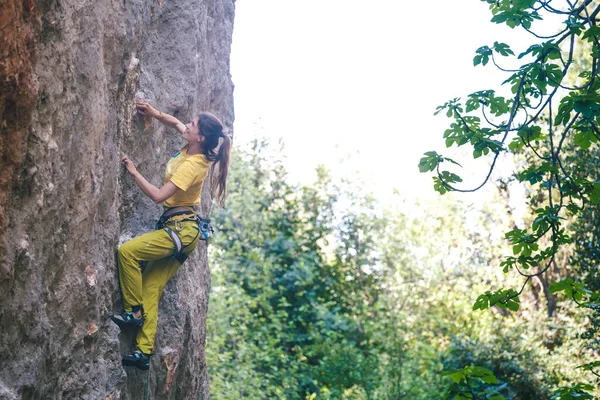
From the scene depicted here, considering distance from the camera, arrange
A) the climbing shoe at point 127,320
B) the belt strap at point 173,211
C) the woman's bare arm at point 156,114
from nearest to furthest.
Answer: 1. the climbing shoe at point 127,320
2. the belt strap at point 173,211
3. the woman's bare arm at point 156,114

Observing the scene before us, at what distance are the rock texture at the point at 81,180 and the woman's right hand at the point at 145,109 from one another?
134 millimetres

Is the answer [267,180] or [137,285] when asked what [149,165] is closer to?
[137,285]

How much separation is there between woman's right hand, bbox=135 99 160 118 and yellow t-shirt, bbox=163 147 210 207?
43cm

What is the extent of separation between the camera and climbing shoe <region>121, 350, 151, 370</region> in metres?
5.80

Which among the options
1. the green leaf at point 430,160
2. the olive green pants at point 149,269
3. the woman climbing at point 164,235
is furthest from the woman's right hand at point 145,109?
the green leaf at point 430,160

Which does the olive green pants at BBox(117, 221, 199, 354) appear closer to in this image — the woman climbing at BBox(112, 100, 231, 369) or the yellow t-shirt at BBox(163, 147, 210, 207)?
the woman climbing at BBox(112, 100, 231, 369)

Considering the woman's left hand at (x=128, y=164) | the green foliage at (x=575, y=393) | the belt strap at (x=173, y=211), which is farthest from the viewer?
the belt strap at (x=173, y=211)

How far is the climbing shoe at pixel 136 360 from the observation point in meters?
5.80

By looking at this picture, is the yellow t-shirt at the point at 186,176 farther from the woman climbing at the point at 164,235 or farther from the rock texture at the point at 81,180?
the rock texture at the point at 81,180

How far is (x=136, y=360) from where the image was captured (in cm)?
584

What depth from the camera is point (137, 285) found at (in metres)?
5.85

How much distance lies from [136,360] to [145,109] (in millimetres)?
2227

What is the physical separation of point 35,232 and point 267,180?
13.8 m

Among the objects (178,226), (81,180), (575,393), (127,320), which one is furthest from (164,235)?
(575,393)
